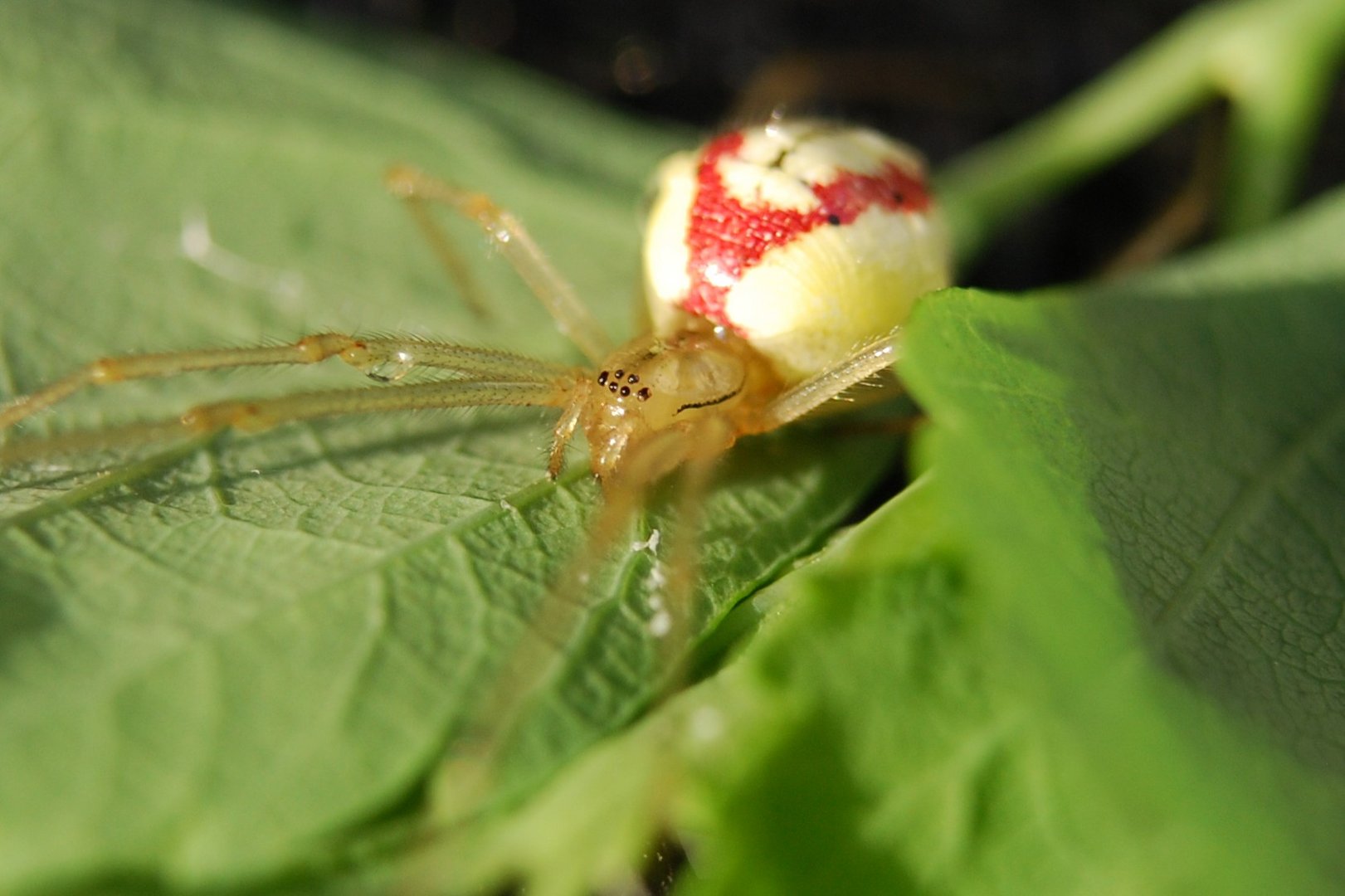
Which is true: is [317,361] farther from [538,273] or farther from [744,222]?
[744,222]

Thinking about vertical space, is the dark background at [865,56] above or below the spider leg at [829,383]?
above

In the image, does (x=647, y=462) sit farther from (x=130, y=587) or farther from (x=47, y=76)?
(x=47, y=76)

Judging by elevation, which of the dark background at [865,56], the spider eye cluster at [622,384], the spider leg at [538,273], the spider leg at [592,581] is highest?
the dark background at [865,56]

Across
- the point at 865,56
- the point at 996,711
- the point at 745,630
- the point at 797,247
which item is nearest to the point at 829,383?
the point at 797,247

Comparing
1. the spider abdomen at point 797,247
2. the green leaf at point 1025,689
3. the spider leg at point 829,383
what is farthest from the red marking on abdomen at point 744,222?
the green leaf at point 1025,689

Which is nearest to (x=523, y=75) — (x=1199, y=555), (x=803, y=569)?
(x=803, y=569)

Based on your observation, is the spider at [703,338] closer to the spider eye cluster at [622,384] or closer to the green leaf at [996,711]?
the spider eye cluster at [622,384]
